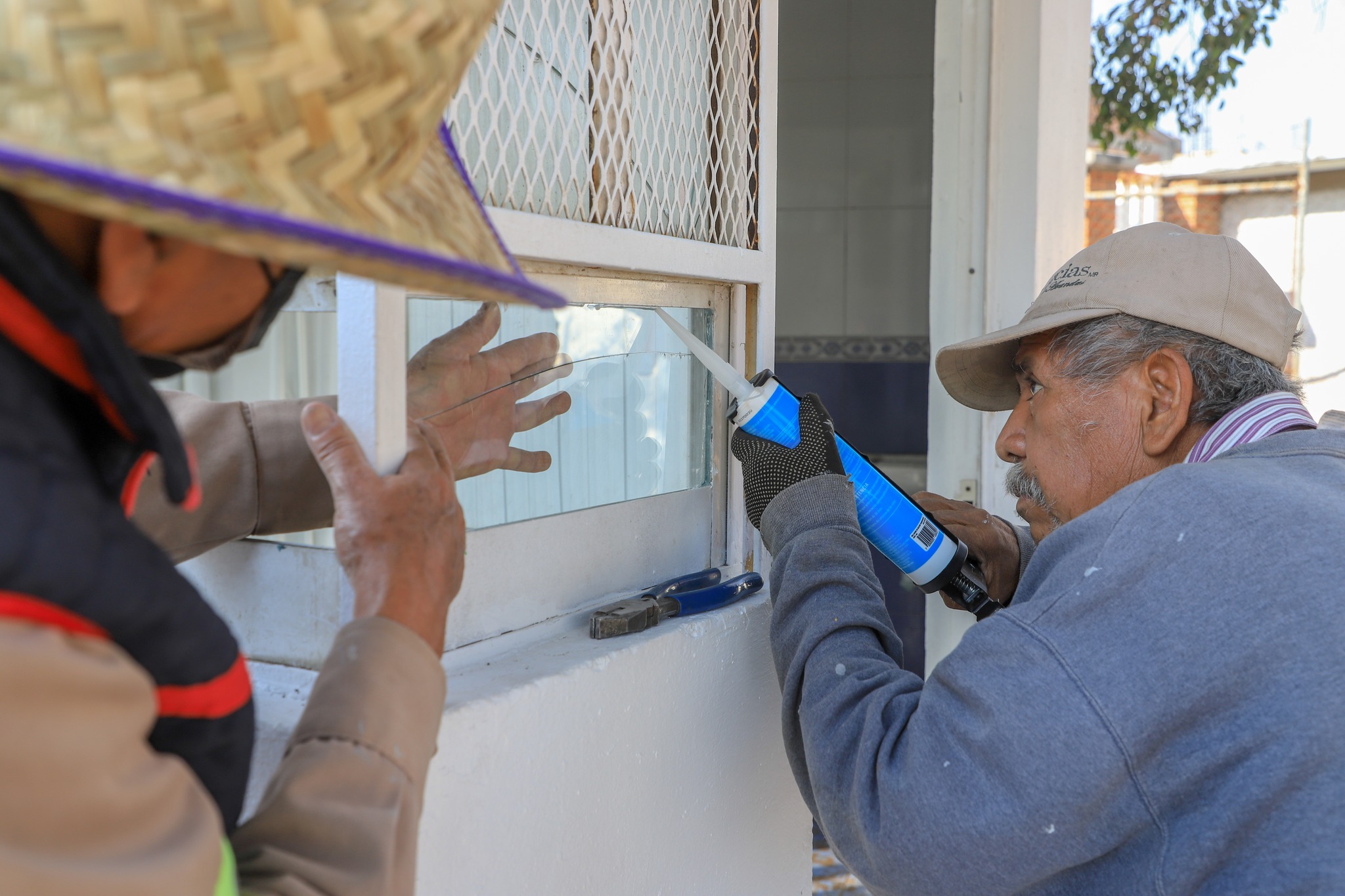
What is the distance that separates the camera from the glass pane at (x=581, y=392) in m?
0.97

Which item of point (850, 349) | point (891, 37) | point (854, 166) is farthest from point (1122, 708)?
point (891, 37)

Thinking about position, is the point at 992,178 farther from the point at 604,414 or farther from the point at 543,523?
the point at 543,523

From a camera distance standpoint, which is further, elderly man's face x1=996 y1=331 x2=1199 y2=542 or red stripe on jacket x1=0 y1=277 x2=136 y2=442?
elderly man's face x1=996 y1=331 x2=1199 y2=542

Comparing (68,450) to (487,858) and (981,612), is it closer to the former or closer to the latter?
(487,858)

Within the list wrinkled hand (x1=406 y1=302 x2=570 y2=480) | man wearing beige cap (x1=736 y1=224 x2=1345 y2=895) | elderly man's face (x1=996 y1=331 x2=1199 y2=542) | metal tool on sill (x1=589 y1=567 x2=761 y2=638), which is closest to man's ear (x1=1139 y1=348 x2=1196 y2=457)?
elderly man's face (x1=996 y1=331 x2=1199 y2=542)

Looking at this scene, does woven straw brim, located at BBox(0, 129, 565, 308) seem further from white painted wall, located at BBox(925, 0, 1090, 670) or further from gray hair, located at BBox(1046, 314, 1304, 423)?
white painted wall, located at BBox(925, 0, 1090, 670)

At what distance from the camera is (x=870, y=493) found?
3.91 feet

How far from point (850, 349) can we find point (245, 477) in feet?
8.87

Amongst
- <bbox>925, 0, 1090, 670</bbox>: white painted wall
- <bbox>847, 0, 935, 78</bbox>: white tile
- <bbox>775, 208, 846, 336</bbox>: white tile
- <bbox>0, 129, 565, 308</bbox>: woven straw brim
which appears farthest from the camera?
<bbox>775, 208, 846, 336</bbox>: white tile

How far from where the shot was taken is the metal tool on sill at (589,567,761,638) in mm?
1034

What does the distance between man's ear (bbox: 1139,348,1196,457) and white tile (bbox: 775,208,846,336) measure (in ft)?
7.27

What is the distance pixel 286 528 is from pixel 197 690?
→ 16.5 inches

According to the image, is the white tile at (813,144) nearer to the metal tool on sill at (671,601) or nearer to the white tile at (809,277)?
the white tile at (809,277)

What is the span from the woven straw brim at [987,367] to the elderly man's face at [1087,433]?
2.1 inches
